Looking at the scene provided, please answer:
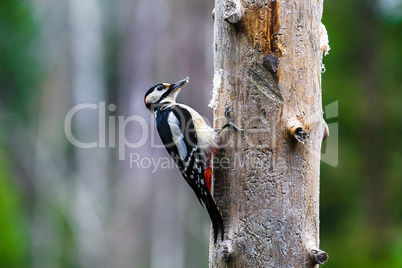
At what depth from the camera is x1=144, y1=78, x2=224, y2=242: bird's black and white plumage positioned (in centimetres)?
295

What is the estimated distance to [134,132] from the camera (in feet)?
26.5

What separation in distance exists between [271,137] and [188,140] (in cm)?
104

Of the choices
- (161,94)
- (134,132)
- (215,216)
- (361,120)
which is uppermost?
(361,120)

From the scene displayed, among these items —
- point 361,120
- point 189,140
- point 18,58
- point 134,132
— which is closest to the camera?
point 189,140

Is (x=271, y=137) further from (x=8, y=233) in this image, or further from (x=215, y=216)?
(x=8, y=233)

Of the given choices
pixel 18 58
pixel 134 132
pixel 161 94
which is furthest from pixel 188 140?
pixel 18 58

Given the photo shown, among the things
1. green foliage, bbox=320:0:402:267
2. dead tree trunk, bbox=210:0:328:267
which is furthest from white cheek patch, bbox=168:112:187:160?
green foliage, bbox=320:0:402:267

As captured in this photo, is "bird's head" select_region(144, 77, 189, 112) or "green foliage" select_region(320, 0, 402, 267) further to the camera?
"green foliage" select_region(320, 0, 402, 267)

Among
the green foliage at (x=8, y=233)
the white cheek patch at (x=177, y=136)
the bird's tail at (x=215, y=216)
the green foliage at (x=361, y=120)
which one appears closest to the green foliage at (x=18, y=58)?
the green foliage at (x=8, y=233)

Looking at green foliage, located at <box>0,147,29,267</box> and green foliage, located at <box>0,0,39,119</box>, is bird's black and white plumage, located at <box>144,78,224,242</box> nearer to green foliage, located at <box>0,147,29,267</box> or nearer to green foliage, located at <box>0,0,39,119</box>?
green foliage, located at <box>0,147,29,267</box>

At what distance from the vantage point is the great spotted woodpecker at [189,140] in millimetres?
2920

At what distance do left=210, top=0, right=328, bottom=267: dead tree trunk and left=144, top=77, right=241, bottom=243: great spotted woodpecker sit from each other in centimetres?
11

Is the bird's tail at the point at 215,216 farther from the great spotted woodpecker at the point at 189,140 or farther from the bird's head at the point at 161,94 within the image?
the bird's head at the point at 161,94

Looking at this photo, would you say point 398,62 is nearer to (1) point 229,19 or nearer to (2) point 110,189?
(2) point 110,189
